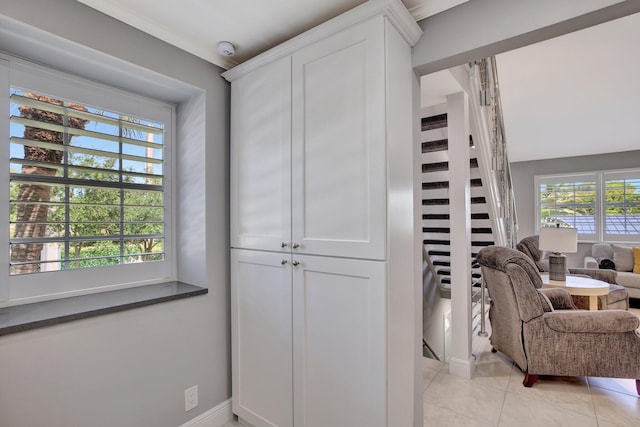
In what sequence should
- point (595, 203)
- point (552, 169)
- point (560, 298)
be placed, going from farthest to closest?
point (552, 169)
point (595, 203)
point (560, 298)

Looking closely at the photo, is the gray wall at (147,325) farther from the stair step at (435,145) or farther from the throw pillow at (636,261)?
the throw pillow at (636,261)

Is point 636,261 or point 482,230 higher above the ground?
point 482,230

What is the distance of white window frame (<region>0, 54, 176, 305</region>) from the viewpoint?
1400mm

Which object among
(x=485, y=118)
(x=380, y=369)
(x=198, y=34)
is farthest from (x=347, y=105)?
(x=485, y=118)

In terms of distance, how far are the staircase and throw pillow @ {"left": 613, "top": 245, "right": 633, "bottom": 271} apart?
2417 mm

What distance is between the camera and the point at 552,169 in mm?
5867

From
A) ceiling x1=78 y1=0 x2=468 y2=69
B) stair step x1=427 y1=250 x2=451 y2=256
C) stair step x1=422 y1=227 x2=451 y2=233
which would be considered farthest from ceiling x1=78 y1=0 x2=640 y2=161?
stair step x1=427 y1=250 x2=451 y2=256

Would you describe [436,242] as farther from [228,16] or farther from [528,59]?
[228,16]

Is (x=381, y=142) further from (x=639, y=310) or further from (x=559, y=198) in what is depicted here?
(x=559, y=198)

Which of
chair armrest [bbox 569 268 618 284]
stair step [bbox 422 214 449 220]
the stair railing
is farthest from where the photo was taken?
chair armrest [bbox 569 268 618 284]

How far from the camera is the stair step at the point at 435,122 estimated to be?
2.74m

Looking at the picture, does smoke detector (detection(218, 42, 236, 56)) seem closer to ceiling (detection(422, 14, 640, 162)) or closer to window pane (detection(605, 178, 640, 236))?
ceiling (detection(422, 14, 640, 162))

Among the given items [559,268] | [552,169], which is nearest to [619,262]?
[552,169]

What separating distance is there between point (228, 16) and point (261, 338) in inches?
68.1
